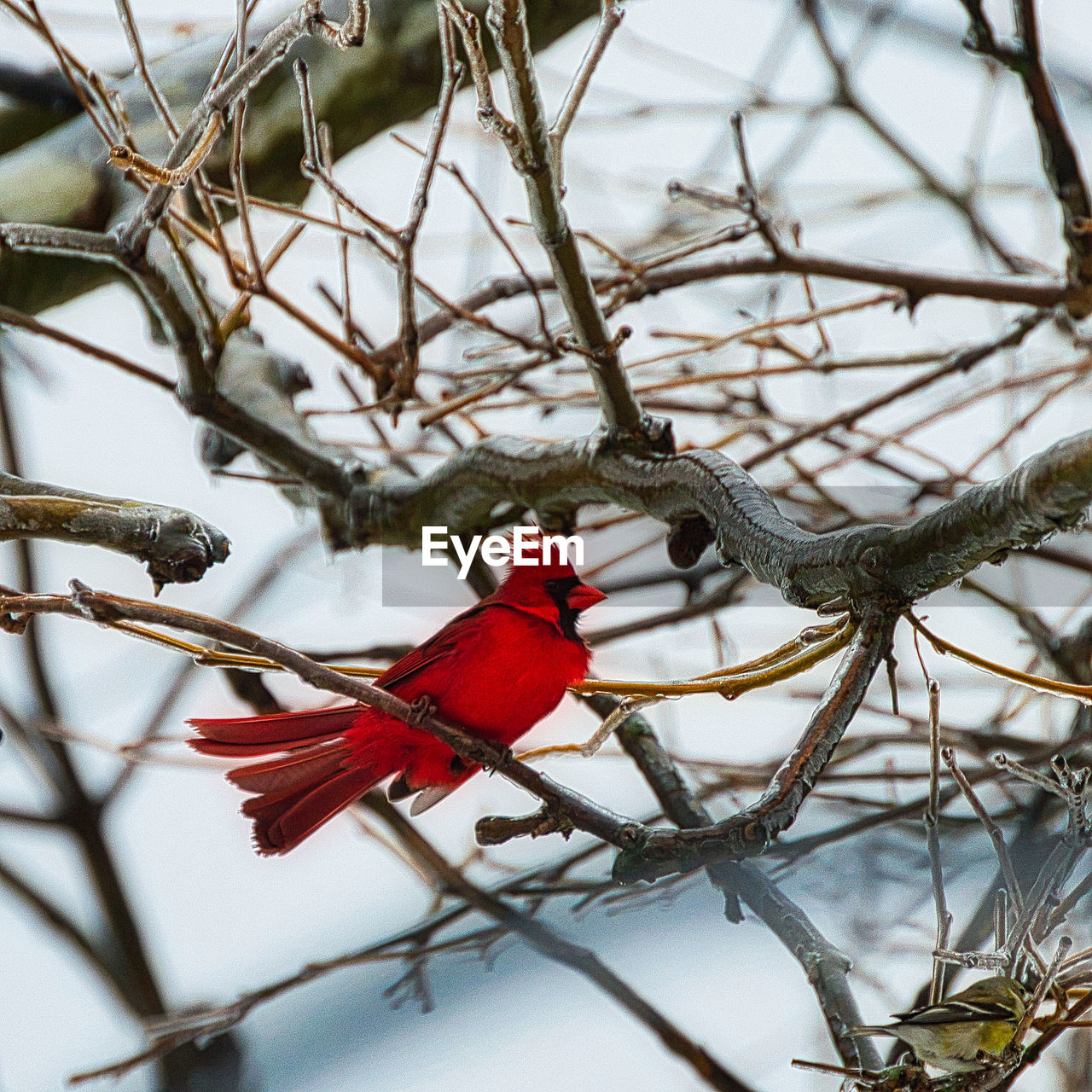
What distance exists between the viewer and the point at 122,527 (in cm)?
99

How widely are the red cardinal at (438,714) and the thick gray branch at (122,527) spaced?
194 millimetres

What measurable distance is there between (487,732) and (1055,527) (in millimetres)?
694

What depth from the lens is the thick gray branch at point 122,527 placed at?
96 cm

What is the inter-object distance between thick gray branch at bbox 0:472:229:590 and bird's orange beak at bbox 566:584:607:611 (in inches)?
18.1

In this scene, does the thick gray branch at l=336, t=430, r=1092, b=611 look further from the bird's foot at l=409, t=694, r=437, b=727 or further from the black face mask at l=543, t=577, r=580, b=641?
the bird's foot at l=409, t=694, r=437, b=727

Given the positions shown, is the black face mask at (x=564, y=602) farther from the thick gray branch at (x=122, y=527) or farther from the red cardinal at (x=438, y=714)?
the thick gray branch at (x=122, y=527)

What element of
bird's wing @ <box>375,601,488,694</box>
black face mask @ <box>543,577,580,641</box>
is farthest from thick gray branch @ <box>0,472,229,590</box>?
black face mask @ <box>543,577,580,641</box>

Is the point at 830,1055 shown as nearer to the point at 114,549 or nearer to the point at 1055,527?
the point at 1055,527

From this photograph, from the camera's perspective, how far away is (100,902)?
232cm

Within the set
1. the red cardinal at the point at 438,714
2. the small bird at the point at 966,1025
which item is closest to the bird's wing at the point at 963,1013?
the small bird at the point at 966,1025

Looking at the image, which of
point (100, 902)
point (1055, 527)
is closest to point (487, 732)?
point (1055, 527)

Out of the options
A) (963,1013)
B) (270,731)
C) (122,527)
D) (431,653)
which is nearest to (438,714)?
(431,653)

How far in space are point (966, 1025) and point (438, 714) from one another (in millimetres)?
661

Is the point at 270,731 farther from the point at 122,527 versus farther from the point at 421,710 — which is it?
the point at 122,527
